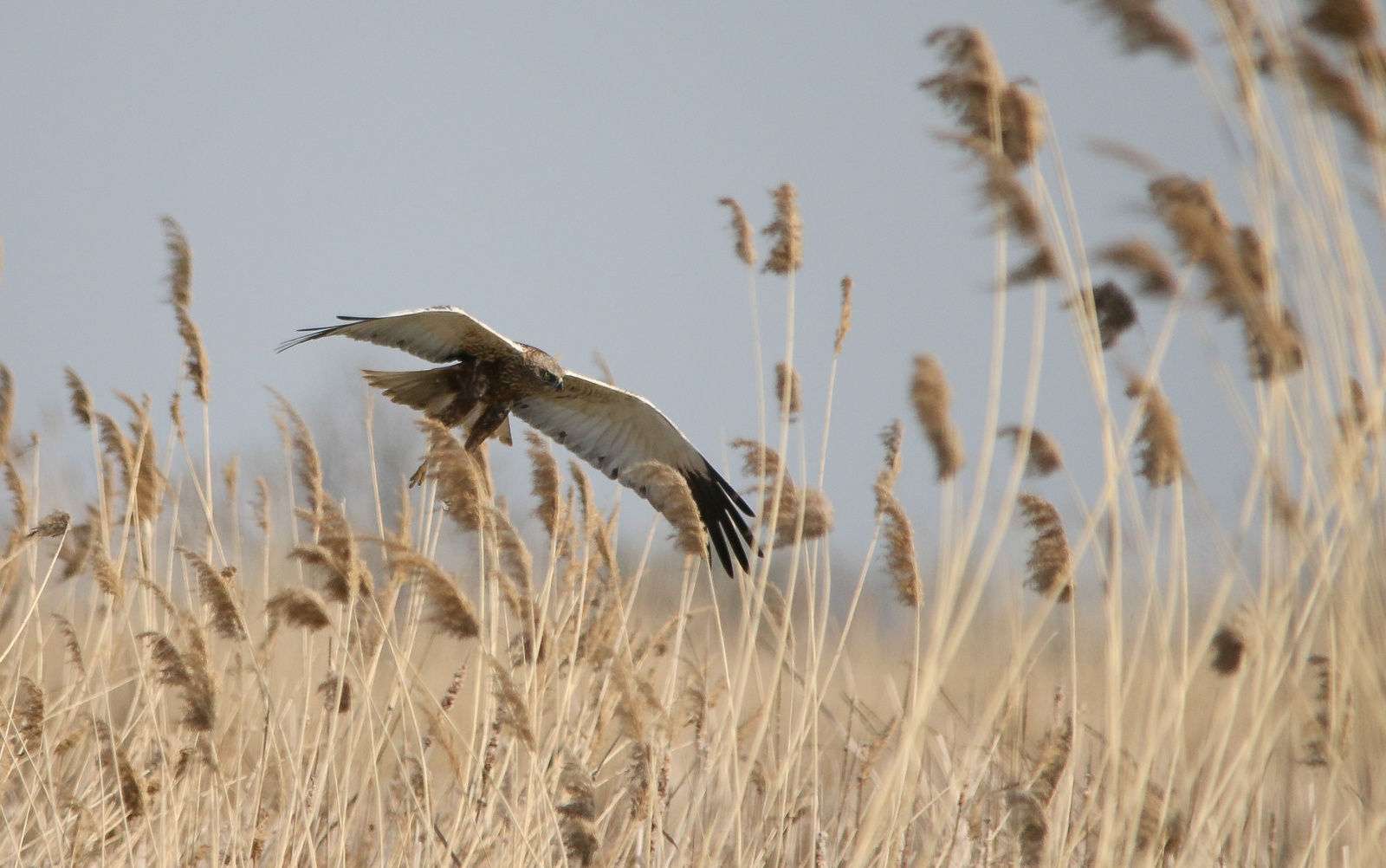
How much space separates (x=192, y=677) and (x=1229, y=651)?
2178 mm

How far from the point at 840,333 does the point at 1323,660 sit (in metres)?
1.46

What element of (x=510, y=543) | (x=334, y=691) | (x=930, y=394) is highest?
(x=930, y=394)

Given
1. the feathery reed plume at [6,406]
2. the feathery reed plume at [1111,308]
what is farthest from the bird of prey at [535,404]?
the feathery reed plume at [1111,308]

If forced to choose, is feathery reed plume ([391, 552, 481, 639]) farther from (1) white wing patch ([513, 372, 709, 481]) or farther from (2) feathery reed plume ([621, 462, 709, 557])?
(1) white wing patch ([513, 372, 709, 481])

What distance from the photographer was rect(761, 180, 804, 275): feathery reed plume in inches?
121

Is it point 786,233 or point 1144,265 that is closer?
point 1144,265

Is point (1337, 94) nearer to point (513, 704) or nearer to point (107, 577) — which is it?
point (513, 704)

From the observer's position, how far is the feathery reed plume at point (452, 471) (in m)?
2.57

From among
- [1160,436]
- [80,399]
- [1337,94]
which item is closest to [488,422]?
[80,399]

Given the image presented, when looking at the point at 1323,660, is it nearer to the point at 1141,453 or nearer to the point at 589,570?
the point at 1141,453

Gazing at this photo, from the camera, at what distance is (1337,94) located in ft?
5.50

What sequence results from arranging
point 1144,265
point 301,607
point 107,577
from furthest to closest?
1. point 107,577
2. point 301,607
3. point 1144,265

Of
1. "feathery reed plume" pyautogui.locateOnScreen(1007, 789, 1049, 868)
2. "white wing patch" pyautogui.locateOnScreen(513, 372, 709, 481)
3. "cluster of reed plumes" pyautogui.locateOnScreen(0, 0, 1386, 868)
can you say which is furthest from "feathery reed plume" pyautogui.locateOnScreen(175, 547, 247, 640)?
"white wing patch" pyautogui.locateOnScreen(513, 372, 709, 481)

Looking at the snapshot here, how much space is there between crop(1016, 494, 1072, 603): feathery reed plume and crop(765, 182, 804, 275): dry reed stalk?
0.89m
